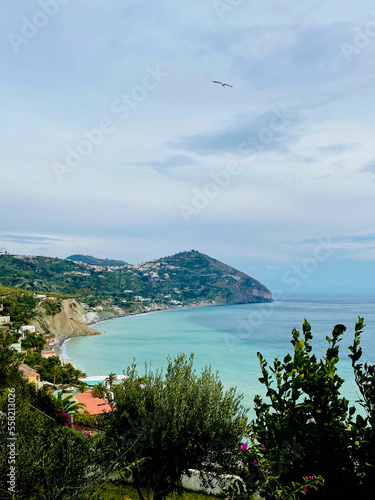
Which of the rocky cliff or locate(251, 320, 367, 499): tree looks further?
the rocky cliff

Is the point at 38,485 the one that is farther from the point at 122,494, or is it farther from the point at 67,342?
the point at 67,342

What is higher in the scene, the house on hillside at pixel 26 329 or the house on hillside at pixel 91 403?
the house on hillside at pixel 26 329

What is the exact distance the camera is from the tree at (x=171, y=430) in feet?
33.8

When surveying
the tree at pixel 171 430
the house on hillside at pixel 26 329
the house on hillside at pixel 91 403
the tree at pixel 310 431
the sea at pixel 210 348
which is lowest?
the sea at pixel 210 348

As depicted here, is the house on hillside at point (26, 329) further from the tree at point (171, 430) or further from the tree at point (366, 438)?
the tree at point (366, 438)

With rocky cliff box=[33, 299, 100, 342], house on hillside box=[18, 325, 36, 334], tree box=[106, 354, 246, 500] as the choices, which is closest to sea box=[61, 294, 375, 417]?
rocky cliff box=[33, 299, 100, 342]

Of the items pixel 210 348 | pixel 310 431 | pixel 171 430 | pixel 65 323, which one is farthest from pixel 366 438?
pixel 65 323

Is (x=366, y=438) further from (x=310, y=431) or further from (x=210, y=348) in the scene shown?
(x=210, y=348)

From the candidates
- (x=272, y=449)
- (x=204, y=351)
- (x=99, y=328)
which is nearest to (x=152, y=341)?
(x=204, y=351)

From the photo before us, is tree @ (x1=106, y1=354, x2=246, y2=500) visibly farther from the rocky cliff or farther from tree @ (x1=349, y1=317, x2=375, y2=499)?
the rocky cliff

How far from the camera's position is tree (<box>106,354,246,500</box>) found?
10289mm

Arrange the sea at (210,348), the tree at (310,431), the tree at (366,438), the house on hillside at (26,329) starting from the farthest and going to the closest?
the house on hillside at (26,329) < the sea at (210,348) < the tree at (310,431) < the tree at (366,438)

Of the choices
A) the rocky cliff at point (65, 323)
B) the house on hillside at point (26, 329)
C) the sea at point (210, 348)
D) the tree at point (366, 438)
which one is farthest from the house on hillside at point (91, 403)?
the rocky cliff at point (65, 323)

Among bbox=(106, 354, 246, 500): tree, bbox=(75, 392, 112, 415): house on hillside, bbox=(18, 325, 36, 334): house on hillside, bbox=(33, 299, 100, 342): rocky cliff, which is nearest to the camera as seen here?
bbox=(106, 354, 246, 500): tree
